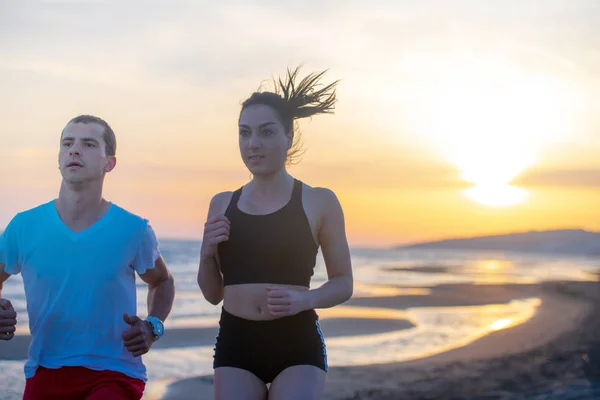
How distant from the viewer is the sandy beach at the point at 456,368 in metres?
8.73

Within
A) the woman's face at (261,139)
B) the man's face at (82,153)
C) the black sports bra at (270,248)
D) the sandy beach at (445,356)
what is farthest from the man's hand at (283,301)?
the sandy beach at (445,356)

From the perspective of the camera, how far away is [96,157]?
418cm

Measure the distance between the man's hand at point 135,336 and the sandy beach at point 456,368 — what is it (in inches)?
177

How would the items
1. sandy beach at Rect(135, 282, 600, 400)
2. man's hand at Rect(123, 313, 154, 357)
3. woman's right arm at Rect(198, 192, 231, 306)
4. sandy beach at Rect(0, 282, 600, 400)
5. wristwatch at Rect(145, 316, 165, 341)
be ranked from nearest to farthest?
man's hand at Rect(123, 313, 154, 357)
wristwatch at Rect(145, 316, 165, 341)
woman's right arm at Rect(198, 192, 231, 306)
sandy beach at Rect(135, 282, 600, 400)
sandy beach at Rect(0, 282, 600, 400)

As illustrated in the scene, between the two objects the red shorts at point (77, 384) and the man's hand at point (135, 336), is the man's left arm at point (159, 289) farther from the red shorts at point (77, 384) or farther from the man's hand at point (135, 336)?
the red shorts at point (77, 384)

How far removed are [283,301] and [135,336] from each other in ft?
2.46

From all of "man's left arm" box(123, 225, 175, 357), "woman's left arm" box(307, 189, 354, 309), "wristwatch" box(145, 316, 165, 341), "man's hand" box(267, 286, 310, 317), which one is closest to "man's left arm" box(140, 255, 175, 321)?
"man's left arm" box(123, 225, 175, 357)

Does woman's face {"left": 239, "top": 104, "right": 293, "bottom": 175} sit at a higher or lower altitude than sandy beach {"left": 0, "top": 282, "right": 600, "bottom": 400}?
higher

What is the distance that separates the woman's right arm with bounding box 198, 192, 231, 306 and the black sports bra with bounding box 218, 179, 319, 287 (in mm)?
76

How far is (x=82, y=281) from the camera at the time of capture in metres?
4.03

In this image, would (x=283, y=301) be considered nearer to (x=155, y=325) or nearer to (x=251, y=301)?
(x=251, y=301)

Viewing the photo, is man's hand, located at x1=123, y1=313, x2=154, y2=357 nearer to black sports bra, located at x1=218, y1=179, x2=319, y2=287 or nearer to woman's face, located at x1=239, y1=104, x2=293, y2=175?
black sports bra, located at x1=218, y1=179, x2=319, y2=287

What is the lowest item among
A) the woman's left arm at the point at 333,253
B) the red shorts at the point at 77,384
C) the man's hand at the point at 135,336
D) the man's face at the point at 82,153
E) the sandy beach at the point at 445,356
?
the sandy beach at the point at 445,356

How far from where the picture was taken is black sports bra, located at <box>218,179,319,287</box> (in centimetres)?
438
